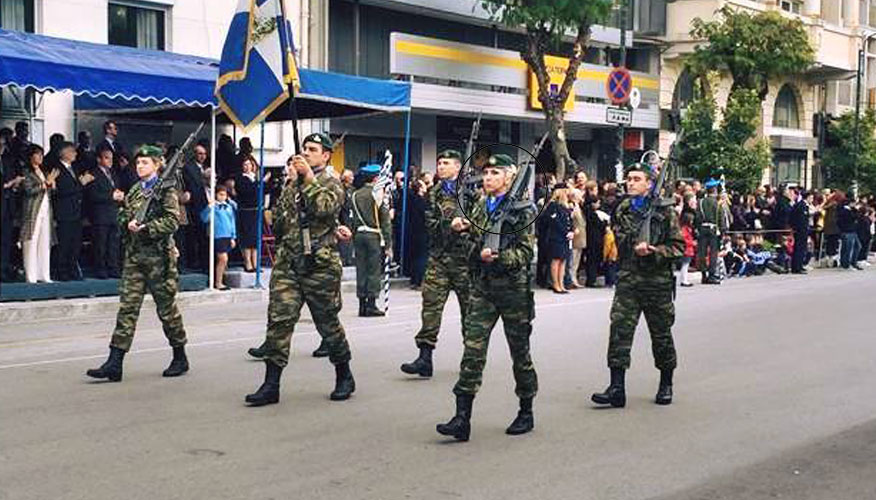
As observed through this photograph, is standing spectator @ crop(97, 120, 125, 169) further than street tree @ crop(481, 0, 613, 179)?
No

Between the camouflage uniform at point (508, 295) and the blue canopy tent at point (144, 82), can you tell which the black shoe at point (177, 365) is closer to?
the camouflage uniform at point (508, 295)

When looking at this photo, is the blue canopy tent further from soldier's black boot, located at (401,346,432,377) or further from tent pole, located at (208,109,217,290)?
soldier's black boot, located at (401,346,432,377)

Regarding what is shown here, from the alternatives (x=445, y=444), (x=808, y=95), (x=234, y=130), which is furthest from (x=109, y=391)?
(x=808, y=95)

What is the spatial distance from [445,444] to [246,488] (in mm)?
1619

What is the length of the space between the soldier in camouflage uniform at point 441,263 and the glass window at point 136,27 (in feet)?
37.3

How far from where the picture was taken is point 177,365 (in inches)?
398

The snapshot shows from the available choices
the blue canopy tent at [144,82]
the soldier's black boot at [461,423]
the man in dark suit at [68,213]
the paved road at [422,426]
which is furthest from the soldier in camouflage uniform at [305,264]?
the man in dark suit at [68,213]

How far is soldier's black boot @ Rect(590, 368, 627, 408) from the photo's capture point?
9023 millimetres

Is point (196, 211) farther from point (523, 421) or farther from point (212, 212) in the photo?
point (523, 421)

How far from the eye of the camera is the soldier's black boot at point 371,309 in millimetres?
15086

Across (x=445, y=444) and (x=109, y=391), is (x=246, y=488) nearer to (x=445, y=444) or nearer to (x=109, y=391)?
(x=445, y=444)

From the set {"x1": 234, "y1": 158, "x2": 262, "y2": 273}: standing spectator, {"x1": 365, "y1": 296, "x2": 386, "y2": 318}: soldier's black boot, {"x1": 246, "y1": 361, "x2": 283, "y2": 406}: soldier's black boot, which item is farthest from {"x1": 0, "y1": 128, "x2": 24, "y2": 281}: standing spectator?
{"x1": 246, "y1": 361, "x2": 283, "y2": 406}: soldier's black boot

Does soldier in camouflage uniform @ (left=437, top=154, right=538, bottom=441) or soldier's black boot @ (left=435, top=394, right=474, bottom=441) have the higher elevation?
soldier in camouflage uniform @ (left=437, top=154, right=538, bottom=441)

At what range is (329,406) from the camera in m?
8.89
